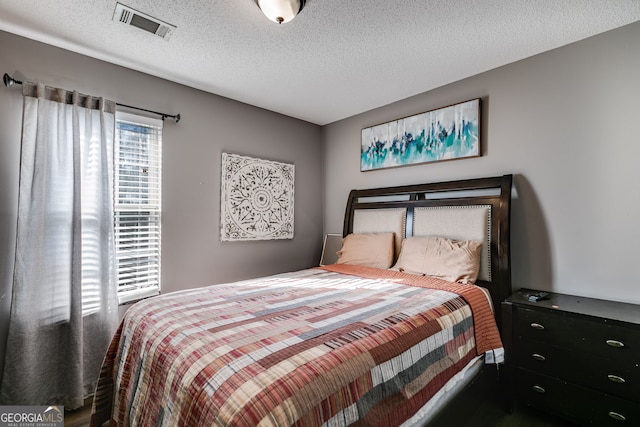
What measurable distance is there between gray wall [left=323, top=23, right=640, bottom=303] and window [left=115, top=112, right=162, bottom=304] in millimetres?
2650

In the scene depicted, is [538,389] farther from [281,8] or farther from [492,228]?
[281,8]

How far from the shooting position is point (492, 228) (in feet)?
7.37

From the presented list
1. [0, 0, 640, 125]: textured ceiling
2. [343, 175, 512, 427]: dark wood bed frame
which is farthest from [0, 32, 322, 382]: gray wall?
[343, 175, 512, 427]: dark wood bed frame

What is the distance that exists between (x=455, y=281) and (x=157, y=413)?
6.25ft

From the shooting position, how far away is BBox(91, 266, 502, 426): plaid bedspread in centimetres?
94

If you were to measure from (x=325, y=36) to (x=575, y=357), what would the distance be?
7.94 feet

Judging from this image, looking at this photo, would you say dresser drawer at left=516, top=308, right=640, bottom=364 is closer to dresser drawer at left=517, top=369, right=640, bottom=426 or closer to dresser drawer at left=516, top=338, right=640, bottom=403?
dresser drawer at left=516, top=338, right=640, bottom=403

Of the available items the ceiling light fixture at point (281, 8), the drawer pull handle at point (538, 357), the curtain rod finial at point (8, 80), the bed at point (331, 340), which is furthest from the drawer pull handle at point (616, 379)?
the curtain rod finial at point (8, 80)

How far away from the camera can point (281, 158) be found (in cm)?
336

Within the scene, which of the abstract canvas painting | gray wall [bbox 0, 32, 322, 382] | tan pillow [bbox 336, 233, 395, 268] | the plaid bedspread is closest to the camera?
the plaid bedspread

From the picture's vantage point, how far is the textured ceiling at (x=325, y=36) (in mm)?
1672

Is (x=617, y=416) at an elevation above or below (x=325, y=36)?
below

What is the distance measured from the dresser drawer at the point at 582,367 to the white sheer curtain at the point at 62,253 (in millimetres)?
2815

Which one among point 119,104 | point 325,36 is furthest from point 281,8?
point 119,104
